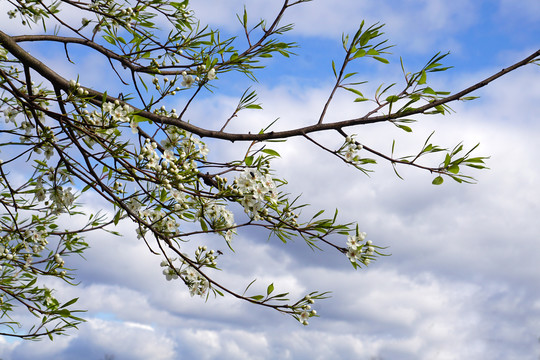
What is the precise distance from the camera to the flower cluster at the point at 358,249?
3189mm

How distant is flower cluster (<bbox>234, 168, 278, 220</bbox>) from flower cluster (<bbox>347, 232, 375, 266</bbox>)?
0.59 m

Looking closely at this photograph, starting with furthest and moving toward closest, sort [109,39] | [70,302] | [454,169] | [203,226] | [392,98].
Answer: [109,39], [70,302], [203,226], [454,169], [392,98]

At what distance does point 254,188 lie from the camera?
2887mm

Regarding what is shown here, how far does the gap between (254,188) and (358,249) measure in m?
0.79

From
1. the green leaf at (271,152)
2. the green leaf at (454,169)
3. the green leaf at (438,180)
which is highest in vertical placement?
the green leaf at (271,152)

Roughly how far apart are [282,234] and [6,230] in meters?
2.55

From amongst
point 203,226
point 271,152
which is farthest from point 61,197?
point 271,152

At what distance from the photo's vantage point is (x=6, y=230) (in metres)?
4.38

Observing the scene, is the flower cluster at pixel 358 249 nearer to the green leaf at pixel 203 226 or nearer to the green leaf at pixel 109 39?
the green leaf at pixel 203 226

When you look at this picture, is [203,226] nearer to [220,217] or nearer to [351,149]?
[220,217]

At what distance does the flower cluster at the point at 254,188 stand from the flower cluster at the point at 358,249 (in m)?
0.59

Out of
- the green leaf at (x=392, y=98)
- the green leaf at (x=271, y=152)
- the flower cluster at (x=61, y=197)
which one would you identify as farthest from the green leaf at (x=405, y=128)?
the flower cluster at (x=61, y=197)

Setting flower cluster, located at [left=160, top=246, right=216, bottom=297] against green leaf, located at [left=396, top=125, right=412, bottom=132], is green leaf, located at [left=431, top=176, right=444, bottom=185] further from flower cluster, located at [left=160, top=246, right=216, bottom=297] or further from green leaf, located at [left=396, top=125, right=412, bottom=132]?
flower cluster, located at [left=160, top=246, right=216, bottom=297]

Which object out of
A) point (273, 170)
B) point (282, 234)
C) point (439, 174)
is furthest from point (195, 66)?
point (439, 174)
